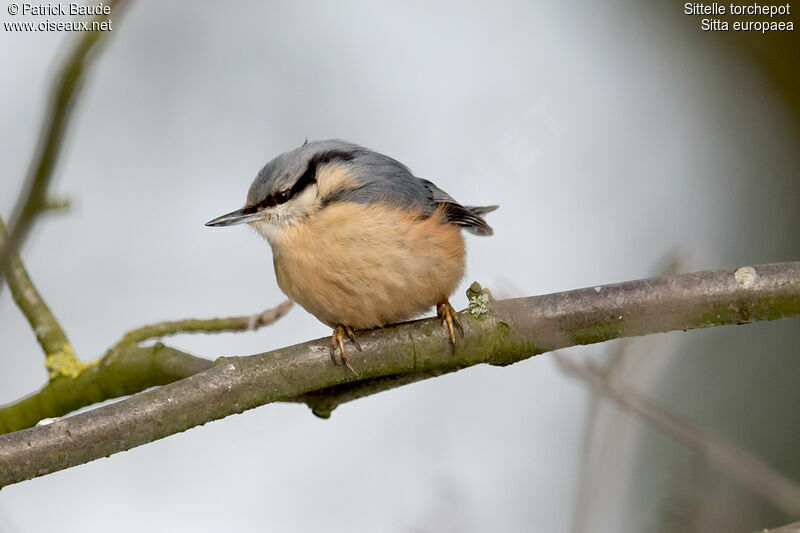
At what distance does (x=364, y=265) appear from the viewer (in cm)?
257

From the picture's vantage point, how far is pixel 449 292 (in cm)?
270

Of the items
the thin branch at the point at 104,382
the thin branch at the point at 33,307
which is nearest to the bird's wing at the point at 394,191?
the thin branch at the point at 104,382

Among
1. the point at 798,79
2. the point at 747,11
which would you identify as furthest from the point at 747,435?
the point at 747,11

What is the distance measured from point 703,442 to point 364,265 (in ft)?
4.38

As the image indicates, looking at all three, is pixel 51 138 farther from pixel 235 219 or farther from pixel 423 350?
pixel 235 219

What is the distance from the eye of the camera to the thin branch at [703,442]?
131cm

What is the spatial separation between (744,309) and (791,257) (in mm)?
1982

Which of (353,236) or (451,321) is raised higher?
(353,236)

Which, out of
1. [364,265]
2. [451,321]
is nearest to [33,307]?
[364,265]

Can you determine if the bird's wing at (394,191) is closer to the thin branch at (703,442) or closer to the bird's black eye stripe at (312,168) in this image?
the bird's black eye stripe at (312,168)

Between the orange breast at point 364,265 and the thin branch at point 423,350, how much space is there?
14 cm

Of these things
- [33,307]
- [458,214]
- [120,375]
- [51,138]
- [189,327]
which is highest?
[51,138]

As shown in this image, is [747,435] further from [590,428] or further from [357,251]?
[590,428]

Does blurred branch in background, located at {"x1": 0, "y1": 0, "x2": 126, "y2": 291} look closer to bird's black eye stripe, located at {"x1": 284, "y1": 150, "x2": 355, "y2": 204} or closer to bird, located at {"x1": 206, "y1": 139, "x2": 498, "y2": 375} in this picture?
bird, located at {"x1": 206, "y1": 139, "x2": 498, "y2": 375}
